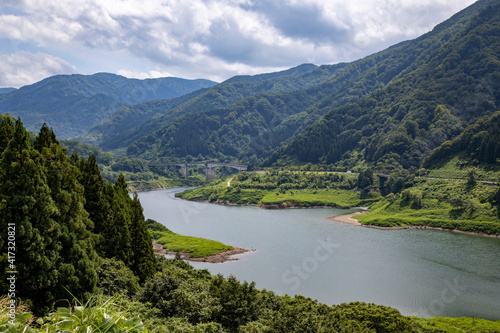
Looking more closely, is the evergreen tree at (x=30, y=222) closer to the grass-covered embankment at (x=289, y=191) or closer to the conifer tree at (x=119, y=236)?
the conifer tree at (x=119, y=236)

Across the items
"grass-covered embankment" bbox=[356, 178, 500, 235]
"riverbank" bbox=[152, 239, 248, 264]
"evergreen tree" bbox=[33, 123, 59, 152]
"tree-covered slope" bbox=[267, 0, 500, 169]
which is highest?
"tree-covered slope" bbox=[267, 0, 500, 169]

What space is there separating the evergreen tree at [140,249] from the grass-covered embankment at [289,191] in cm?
9082

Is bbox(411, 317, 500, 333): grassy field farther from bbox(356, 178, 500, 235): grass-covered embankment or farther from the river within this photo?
bbox(356, 178, 500, 235): grass-covered embankment

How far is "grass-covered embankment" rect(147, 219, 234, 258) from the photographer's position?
69.8 m

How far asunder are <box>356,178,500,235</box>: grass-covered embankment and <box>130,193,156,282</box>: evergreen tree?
6957 centimetres

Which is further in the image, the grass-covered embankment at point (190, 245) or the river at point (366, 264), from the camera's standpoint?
the grass-covered embankment at point (190, 245)

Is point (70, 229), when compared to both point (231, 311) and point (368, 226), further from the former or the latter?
point (368, 226)

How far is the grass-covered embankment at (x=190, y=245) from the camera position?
69750 millimetres

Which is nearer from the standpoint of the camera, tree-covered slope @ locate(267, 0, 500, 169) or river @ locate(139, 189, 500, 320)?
river @ locate(139, 189, 500, 320)

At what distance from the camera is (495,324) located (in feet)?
116

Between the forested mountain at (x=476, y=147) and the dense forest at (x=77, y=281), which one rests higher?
the forested mountain at (x=476, y=147)

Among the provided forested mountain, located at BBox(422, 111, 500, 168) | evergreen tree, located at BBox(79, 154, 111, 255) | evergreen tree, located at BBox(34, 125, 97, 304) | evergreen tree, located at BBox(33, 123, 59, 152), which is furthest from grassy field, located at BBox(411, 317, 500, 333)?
forested mountain, located at BBox(422, 111, 500, 168)

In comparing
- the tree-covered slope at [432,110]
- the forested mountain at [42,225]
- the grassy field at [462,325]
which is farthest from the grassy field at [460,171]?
the forested mountain at [42,225]

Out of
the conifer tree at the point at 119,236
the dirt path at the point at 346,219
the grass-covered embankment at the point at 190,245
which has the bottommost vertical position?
the grass-covered embankment at the point at 190,245
